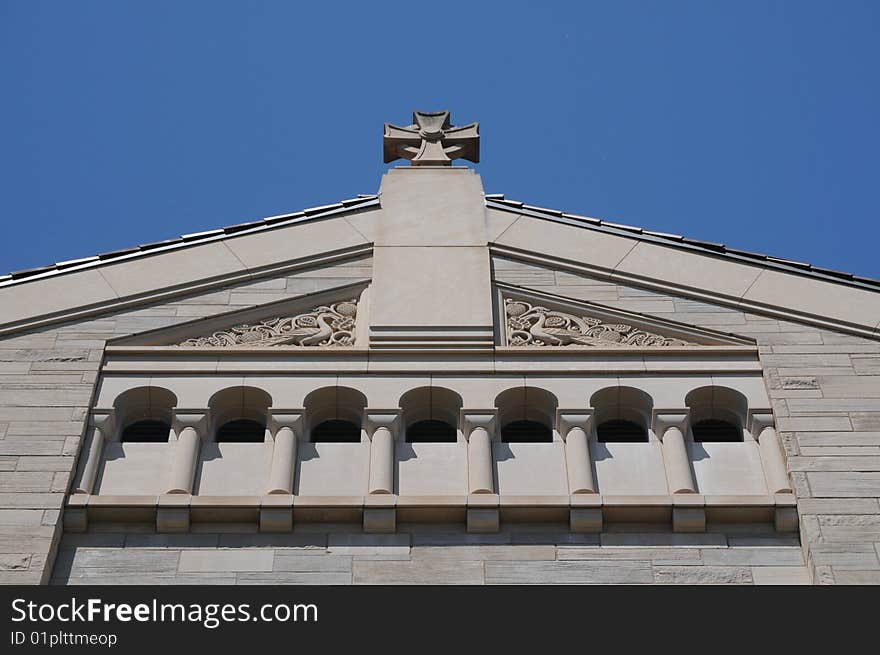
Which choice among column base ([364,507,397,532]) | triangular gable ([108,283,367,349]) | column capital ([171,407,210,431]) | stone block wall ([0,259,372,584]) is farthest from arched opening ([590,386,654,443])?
column capital ([171,407,210,431])

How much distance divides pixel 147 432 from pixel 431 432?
117 inches

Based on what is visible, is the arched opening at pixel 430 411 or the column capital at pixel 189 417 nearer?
the column capital at pixel 189 417

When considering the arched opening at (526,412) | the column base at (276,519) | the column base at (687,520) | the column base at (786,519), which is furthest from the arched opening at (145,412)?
the column base at (786,519)

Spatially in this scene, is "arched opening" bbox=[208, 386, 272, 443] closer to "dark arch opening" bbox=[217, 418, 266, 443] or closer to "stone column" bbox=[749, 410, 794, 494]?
"dark arch opening" bbox=[217, 418, 266, 443]

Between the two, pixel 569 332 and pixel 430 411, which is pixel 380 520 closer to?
pixel 430 411

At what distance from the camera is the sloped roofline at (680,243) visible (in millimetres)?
22953

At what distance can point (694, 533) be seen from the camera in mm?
19391

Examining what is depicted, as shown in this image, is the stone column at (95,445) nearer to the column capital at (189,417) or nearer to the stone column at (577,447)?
the column capital at (189,417)

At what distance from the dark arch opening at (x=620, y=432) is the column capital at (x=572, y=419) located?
0.82 feet

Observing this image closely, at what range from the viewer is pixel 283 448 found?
20.2 m

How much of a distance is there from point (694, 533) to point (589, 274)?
4.72m
